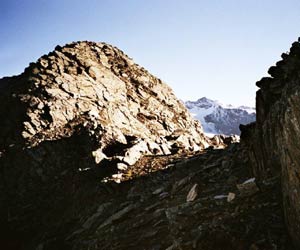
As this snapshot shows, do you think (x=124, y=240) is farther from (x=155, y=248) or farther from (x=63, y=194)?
(x=63, y=194)

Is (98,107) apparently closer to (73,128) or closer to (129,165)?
(73,128)

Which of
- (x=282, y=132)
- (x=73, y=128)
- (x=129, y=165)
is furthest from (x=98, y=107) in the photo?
Result: (x=282, y=132)

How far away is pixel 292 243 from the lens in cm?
882

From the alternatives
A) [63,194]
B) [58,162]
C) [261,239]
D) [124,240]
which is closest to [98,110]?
[58,162]

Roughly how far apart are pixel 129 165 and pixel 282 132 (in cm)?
1464

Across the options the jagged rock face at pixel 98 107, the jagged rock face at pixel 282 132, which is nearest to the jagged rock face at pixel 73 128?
the jagged rock face at pixel 98 107

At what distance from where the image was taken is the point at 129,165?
23156mm

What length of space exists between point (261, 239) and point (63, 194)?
16531 millimetres

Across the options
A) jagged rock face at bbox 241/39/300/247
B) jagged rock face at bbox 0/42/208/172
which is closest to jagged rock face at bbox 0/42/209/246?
jagged rock face at bbox 0/42/208/172

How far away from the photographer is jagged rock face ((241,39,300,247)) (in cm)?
889

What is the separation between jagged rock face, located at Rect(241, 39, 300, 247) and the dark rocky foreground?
0.05 meters

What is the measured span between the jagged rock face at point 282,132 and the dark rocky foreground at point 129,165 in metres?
0.05

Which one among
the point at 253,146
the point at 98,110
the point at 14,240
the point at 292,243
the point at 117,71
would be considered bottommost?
the point at 292,243

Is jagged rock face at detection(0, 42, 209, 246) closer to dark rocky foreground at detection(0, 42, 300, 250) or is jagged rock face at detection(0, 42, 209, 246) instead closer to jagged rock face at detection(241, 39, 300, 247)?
dark rocky foreground at detection(0, 42, 300, 250)
